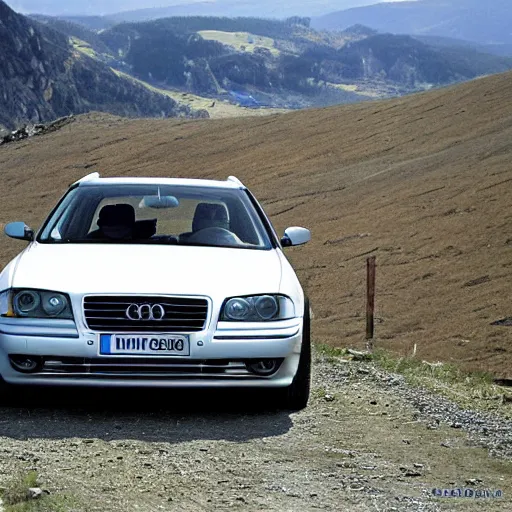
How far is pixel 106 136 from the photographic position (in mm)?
54625

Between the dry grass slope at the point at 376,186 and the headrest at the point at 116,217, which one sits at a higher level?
the headrest at the point at 116,217

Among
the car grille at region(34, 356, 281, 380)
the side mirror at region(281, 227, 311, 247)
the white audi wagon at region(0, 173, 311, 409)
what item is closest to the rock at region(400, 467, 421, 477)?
the white audi wagon at region(0, 173, 311, 409)

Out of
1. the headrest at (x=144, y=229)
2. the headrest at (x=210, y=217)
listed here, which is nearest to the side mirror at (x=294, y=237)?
the headrest at (x=210, y=217)

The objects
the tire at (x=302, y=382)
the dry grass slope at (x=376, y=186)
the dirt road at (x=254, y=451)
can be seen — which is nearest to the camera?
the dirt road at (x=254, y=451)

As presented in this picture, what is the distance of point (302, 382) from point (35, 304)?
156 cm

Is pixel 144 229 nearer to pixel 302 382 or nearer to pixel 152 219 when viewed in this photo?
pixel 152 219

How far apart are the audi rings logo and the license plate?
0.09 m

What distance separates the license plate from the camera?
569 cm

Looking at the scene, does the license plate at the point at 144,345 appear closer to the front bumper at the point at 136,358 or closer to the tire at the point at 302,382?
the front bumper at the point at 136,358

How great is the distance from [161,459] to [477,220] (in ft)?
62.2

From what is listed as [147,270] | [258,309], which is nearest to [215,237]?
[147,270]

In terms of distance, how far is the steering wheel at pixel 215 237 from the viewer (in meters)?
6.84

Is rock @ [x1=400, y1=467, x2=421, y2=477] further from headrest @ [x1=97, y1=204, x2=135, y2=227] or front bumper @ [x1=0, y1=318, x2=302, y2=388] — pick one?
headrest @ [x1=97, y1=204, x2=135, y2=227]

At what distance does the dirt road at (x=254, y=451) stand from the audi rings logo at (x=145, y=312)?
58 cm
